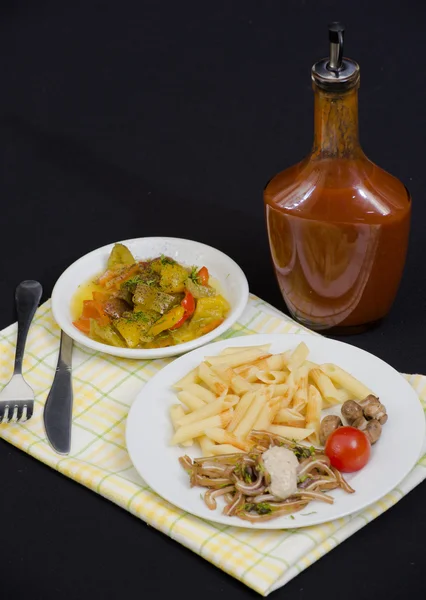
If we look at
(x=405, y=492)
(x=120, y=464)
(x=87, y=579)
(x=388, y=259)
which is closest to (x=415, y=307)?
(x=388, y=259)

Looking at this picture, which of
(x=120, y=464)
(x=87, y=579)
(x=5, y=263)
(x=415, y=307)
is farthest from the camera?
(x=5, y=263)

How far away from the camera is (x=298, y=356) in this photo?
3180mm

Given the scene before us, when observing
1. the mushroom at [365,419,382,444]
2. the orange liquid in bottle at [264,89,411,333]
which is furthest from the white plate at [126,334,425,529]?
the orange liquid in bottle at [264,89,411,333]

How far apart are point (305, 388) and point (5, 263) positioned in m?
1.59

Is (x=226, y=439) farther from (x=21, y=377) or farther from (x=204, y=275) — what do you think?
(x=204, y=275)

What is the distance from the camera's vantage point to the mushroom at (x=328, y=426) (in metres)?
2.90

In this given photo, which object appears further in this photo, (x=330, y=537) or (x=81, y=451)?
(x=81, y=451)

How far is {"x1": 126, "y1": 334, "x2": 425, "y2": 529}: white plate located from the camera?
8.73 ft

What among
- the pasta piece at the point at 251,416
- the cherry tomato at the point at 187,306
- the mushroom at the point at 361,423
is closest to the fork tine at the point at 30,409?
the cherry tomato at the point at 187,306

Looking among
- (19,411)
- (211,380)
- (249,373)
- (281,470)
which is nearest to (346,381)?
(249,373)

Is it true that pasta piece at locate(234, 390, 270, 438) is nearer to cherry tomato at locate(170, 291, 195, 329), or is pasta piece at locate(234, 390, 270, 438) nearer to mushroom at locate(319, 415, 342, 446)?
mushroom at locate(319, 415, 342, 446)

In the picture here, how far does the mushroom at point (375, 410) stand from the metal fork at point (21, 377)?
3.43 ft

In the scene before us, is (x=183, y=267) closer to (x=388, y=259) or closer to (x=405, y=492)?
(x=388, y=259)

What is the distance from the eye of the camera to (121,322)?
344 cm
